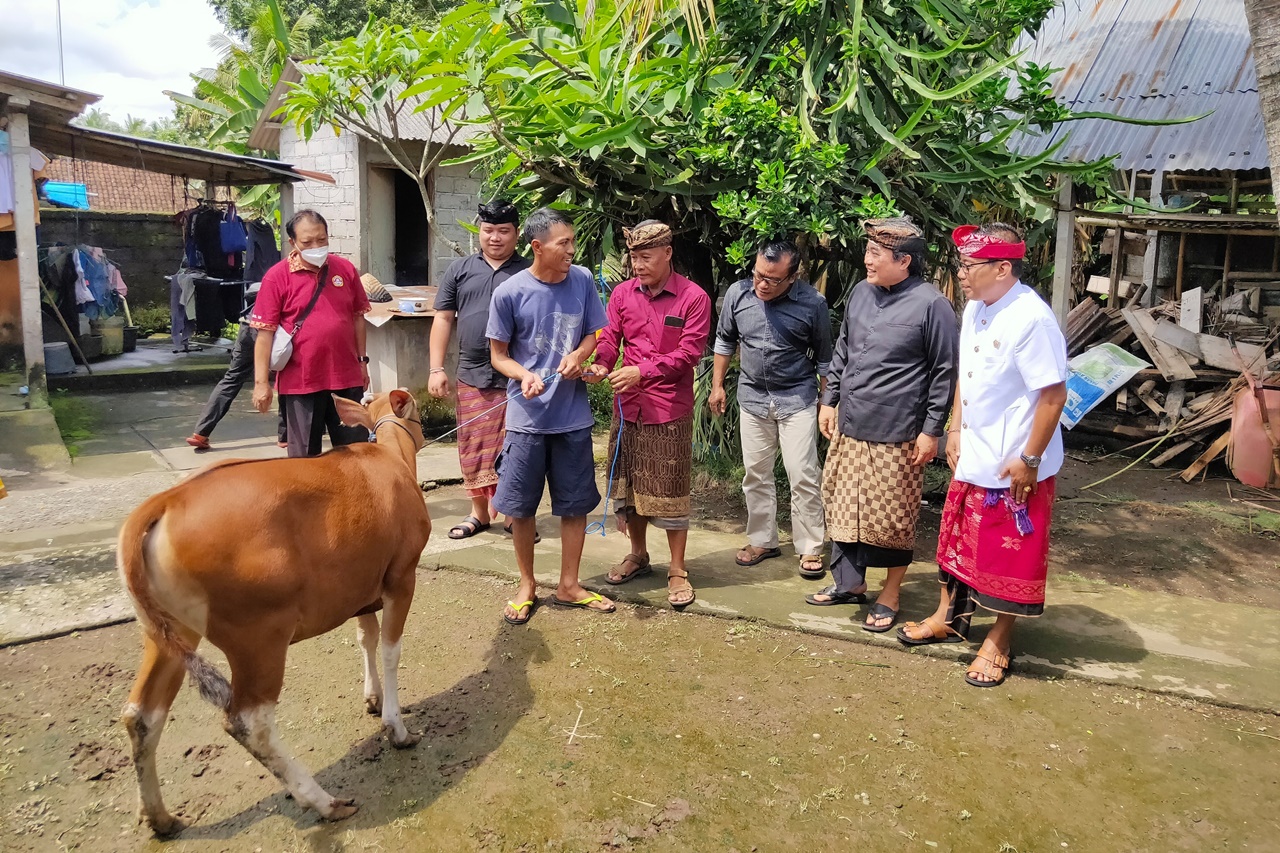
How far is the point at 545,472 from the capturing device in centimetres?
444

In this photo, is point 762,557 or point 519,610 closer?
point 519,610

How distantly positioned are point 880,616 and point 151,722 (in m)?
3.02

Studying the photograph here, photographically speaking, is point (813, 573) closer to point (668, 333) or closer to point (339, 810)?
point (668, 333)

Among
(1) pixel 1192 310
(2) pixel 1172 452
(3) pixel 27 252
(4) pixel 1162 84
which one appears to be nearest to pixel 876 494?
(2) pixel 1172 452

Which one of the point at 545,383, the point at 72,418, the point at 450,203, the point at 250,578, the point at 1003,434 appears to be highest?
the point at 450,203

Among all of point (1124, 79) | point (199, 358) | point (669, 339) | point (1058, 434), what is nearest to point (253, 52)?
point (199, 358)

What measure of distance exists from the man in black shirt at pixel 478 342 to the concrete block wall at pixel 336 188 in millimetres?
6466

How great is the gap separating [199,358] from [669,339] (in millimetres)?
9514

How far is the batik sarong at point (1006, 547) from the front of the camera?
3.78 metres

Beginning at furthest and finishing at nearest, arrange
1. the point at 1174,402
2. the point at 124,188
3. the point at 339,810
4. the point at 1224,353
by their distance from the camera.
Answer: the point at 124,188 < the point at 1174,402 < the point at 1224,353 < the point at 339,810

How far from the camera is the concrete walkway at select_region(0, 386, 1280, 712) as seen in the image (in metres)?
3.97

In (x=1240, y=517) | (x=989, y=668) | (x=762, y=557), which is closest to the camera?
(x=989, y=668)

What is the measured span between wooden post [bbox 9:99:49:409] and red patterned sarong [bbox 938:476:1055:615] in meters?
8.36

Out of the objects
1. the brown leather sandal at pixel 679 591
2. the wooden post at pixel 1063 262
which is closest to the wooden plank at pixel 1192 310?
the wooden post at pixel 1063 262
